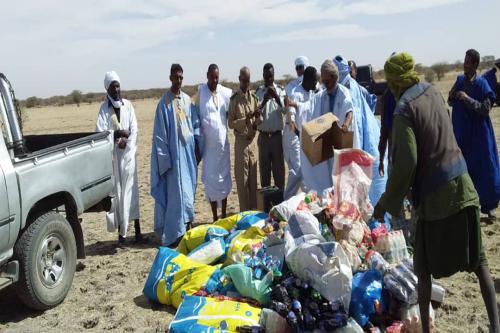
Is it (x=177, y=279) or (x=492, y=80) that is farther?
(x=492, y=80)

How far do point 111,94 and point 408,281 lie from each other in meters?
4.20

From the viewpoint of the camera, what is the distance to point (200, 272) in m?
4.76

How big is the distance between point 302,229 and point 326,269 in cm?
79

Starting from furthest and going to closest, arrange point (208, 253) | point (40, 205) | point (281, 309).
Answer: point (208, 253)
point (40, 205)
point (281, 309)

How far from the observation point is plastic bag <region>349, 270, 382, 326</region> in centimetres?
401

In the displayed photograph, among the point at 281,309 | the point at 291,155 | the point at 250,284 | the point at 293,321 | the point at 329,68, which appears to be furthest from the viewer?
the point at 291,155

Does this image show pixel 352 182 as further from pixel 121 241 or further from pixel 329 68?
pixel 121 241

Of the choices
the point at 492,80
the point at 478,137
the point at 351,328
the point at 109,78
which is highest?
the point at 109,78

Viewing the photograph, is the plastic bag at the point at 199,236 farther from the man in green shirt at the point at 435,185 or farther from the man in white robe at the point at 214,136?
the man in green shirt at the point at 435,185

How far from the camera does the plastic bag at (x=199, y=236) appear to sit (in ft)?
17.9

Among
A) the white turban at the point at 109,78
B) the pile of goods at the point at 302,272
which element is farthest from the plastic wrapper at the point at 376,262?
the white turban at the point at 109,78

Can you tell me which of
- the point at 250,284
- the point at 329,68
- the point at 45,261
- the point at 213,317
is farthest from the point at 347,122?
the point at 45,261

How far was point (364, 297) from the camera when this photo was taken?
403 cm

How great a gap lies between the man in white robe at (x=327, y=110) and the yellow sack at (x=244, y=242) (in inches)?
57.5
